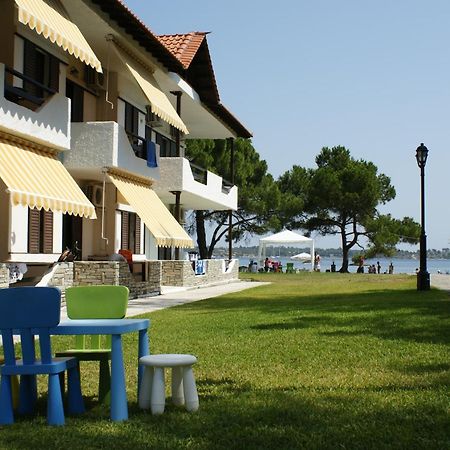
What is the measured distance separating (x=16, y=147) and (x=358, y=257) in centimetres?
4919

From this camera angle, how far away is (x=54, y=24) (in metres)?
14.9

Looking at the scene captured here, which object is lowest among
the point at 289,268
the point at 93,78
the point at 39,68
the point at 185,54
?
the point at 289,268

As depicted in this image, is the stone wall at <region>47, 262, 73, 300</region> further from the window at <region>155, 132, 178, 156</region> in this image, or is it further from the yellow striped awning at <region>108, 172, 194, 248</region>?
the window at <region>155, 132, 178, 156</region>

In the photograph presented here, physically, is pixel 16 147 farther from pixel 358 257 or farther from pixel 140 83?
pixel 358 257

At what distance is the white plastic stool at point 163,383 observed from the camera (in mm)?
6051

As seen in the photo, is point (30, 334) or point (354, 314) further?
point (354, 314)

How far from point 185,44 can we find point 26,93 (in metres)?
13.8

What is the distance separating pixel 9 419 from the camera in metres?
5.82

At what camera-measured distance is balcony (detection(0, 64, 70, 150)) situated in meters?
15.3

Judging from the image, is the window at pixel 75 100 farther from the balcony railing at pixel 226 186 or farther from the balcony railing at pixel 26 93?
the balcony railing at pixel 226 186

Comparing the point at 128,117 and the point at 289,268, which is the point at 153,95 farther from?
the point at 289,268

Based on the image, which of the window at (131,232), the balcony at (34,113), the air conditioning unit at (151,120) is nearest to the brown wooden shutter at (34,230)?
the balcony at (34,113)

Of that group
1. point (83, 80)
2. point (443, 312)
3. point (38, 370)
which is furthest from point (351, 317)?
point (83, 80)

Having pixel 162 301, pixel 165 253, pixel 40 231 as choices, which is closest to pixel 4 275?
A: pixel 40 231
